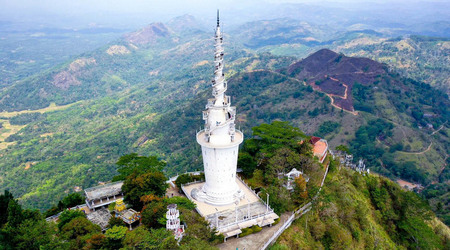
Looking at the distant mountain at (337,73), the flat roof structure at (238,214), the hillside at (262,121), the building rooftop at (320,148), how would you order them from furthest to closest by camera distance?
the distant mountain at (337,73) < the hillside at (262,121) < the building rooftop at (320,148) < the flat roof structure at (238,214)

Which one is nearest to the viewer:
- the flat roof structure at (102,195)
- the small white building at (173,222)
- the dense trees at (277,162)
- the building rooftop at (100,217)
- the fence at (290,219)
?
the small white building at (173,222)

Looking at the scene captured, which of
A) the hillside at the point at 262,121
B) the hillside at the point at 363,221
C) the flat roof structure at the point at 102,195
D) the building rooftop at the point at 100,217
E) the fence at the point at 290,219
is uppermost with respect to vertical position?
the building rooftop at the point at 100,217

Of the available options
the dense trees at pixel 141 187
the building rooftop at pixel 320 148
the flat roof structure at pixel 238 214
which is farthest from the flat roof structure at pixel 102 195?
the building rooftop at pixel 320 148

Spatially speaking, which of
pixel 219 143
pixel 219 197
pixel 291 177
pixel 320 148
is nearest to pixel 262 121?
pixel 320 148

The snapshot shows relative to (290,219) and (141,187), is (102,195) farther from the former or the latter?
(290,219)

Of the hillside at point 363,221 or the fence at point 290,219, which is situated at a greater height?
the fence at point 290,219

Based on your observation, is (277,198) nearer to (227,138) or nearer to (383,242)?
(227,138)

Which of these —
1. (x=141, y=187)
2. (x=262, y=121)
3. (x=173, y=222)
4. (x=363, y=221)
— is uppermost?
(x=173, y=222)

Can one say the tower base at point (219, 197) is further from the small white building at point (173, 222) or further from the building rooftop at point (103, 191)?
the building rooftop at point (103, 191)
